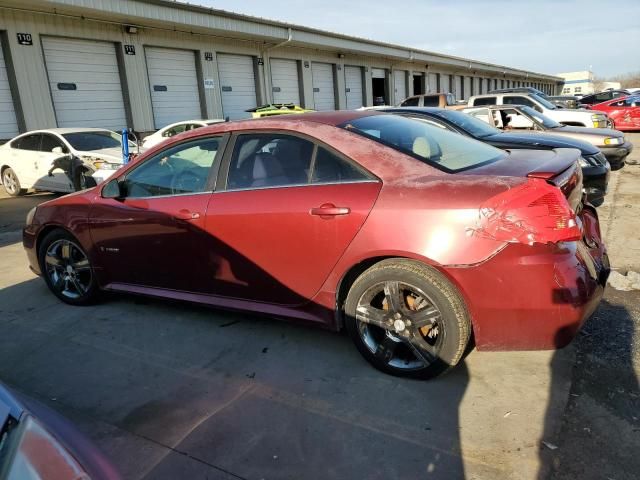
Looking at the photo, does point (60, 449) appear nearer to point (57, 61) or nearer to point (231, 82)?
point (57, 61)

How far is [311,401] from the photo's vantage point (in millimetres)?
2824

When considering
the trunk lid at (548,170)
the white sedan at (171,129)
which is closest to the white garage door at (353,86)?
the white sedan at (171,129)

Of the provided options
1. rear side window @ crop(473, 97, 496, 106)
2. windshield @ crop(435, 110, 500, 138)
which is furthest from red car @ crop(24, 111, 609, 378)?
rear side window @ crop(473, 97, 496, 106)

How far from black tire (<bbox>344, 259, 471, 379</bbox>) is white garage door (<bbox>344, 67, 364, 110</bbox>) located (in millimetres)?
24223

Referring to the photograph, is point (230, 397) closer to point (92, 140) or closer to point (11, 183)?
point (92, 140)

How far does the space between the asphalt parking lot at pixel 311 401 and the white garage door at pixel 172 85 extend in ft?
45.3

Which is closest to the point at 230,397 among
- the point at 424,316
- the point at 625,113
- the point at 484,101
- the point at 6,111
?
the point at 424,316

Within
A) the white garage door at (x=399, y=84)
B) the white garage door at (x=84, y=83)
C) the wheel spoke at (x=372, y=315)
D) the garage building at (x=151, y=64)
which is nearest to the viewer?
the wheel spoke at (x=372, y=315)

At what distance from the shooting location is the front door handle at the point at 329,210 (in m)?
2.86

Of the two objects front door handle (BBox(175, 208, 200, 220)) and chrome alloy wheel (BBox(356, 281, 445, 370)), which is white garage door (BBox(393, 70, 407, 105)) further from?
chrome alloy wheel (BBox(356, 281, 445, 370))

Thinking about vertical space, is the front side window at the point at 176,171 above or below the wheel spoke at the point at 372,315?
above

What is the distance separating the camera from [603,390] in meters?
2.73

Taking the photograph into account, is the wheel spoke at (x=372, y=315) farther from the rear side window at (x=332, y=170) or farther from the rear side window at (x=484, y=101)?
the rear side window at (x=484, y=101)

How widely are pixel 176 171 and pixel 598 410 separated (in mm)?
3115
